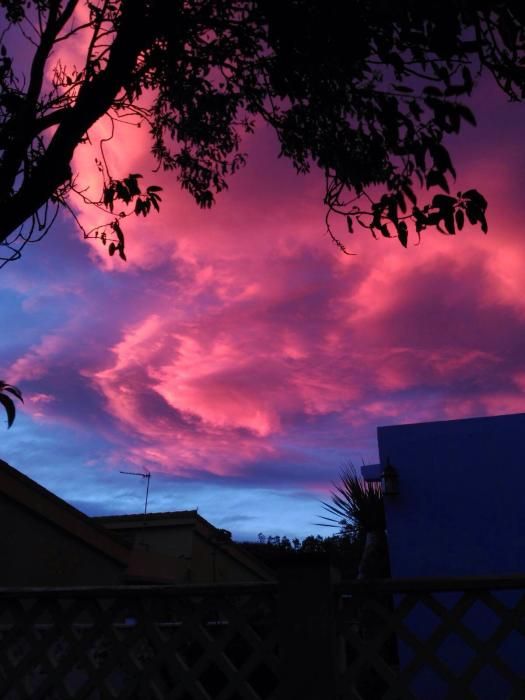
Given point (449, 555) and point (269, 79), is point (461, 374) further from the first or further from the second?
point (269, 79)

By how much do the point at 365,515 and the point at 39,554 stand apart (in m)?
6.32

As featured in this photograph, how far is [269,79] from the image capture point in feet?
19.7

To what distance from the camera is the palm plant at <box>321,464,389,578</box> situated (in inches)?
460

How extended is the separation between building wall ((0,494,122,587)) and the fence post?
738 cm

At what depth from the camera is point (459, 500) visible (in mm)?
9461

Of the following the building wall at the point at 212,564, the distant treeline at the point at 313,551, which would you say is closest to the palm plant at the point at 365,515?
the distant treeline at the point at 313,551

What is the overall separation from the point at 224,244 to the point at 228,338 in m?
3.51

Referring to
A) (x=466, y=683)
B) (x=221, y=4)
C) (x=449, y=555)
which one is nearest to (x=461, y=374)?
(x=449, y=555)

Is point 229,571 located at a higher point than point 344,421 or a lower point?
lower

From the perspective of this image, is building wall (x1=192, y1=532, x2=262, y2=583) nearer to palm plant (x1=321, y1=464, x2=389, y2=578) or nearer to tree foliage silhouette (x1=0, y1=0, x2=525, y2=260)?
palm plant (x1=321, y1=464, x2=389, y2=578)

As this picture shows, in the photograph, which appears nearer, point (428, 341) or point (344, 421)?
point (428, 341)

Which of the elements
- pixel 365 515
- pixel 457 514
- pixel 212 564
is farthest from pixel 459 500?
pixel 212 564

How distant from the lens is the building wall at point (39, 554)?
930 centimetres

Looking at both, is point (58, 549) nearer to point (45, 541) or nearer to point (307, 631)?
point (45, 541)
